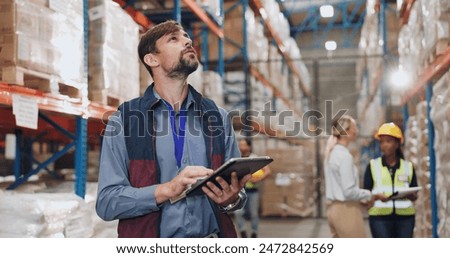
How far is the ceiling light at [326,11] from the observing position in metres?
11.0

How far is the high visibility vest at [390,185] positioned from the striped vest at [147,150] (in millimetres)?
2090

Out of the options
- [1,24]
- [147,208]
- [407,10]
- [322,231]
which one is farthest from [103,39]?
[322,231]

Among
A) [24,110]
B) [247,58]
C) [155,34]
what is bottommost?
[24,110]

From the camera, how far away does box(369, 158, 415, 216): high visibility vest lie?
389cm

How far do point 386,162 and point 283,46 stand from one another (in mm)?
5777

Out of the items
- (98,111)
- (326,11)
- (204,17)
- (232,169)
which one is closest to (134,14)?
(98,111)

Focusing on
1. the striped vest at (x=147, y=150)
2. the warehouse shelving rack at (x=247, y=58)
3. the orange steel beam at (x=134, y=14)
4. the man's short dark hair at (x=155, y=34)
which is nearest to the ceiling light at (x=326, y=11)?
the warehouse shelving rack at (x=247, y=58)

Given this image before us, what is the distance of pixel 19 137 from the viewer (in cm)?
467

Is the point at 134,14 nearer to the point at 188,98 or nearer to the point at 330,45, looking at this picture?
the point at 188,98

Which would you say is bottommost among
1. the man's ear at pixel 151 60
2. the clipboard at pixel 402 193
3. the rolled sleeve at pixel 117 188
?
the clipboard at pixel 402 193

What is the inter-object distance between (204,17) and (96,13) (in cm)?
239

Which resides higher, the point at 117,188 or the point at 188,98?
the point at 188,98

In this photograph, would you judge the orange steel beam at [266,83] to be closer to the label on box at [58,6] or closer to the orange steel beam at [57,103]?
the orange steel beam at [57,103]

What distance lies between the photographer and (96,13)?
3465 mm
